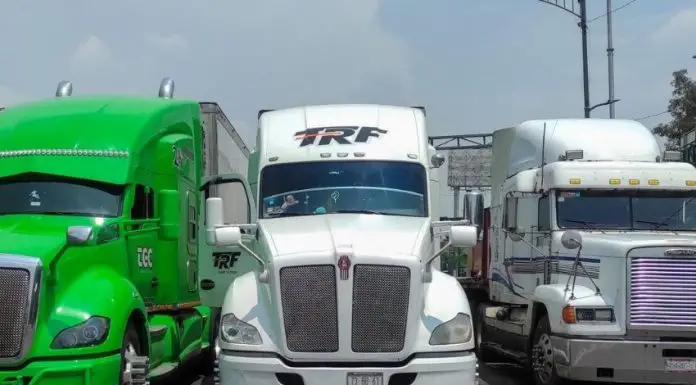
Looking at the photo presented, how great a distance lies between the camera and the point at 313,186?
7949 mm

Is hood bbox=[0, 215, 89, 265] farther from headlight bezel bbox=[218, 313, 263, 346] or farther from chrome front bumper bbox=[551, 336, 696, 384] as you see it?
chrome front bumper bbox=[551, 336, 696, 384]

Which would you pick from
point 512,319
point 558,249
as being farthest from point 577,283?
point 512,319

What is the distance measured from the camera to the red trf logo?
6.09 m

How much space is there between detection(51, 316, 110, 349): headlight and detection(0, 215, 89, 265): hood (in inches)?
24.0

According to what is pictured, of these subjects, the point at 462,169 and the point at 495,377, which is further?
the point at 462,169

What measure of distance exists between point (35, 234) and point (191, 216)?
347 centimetres

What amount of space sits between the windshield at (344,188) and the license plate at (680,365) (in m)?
2.98

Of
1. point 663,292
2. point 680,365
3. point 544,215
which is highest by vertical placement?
point 544,215

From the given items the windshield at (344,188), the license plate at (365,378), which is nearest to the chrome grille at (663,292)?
the windshield at (344,188)

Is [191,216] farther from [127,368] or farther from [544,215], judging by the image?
[544,215]

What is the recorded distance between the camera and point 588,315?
27.0 feet

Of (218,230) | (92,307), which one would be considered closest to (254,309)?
(218,230)

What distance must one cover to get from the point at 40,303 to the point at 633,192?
6.88 meters

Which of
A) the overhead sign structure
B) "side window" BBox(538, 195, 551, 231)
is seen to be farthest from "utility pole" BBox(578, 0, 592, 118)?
"side window" BBox(538, 195, 551, 231)
